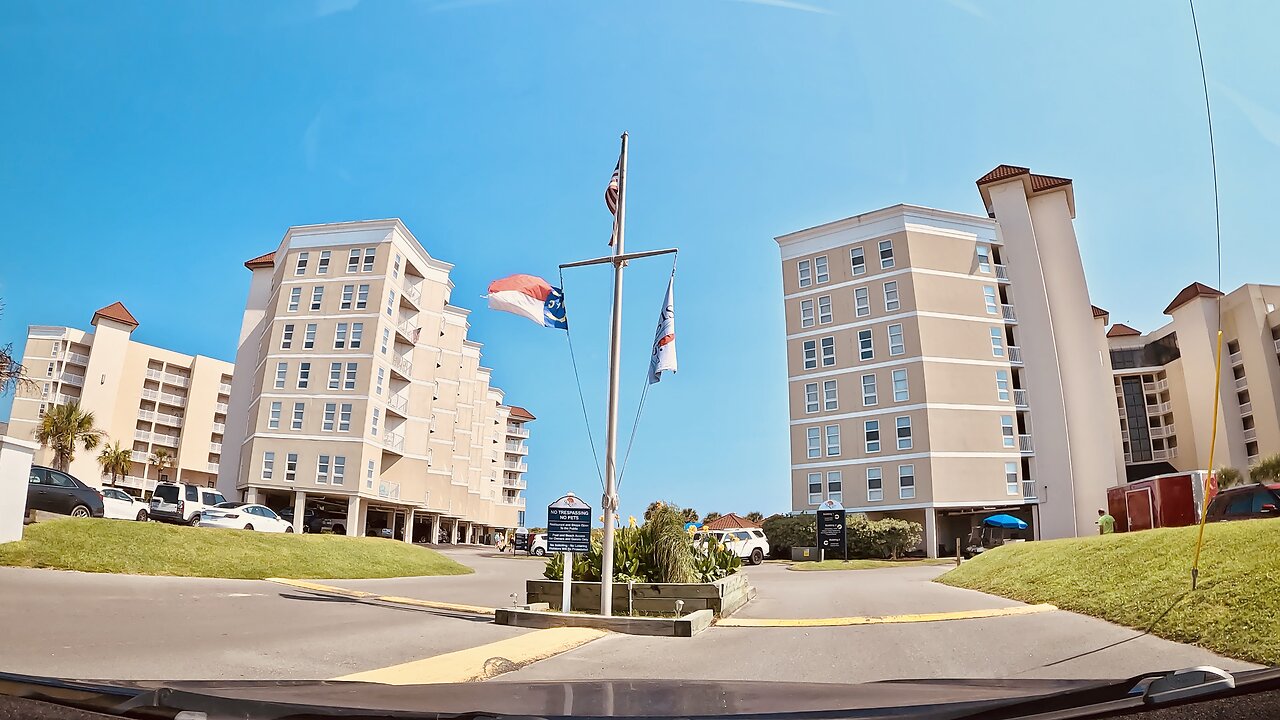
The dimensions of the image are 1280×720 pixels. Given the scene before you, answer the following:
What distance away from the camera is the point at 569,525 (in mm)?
11945

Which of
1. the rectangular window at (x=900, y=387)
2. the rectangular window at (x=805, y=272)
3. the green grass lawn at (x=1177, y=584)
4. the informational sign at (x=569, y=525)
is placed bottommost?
the green grass lawn at (x=1177, y=584)

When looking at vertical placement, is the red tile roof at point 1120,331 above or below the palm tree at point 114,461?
above

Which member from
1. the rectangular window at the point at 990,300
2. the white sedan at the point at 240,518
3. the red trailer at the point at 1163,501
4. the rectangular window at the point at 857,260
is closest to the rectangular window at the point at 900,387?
the rectangular window at the point at 857,260

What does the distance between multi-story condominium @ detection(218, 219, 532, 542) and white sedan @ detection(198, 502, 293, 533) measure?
1576cm

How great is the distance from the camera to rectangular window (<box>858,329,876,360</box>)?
158ft

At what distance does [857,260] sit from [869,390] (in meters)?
8.88

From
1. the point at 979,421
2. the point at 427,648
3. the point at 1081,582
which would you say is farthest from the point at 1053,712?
the point at 979,421

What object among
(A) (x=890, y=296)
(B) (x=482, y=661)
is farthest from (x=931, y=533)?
(B) (x=482, y=661)

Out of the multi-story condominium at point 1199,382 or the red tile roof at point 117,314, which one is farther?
the red tile roof at point 117,314

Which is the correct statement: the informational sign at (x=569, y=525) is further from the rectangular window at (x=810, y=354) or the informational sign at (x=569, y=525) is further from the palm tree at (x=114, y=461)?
the palm tree at (x=114, y=461)

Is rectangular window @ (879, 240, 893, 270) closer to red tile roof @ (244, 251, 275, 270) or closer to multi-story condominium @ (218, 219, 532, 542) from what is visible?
multi-story condominium @ (218, 219, 532, 542)

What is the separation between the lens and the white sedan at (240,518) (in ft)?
97.7

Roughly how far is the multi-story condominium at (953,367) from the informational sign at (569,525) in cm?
3598

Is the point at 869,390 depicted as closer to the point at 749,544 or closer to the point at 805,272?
the point at 805,272
